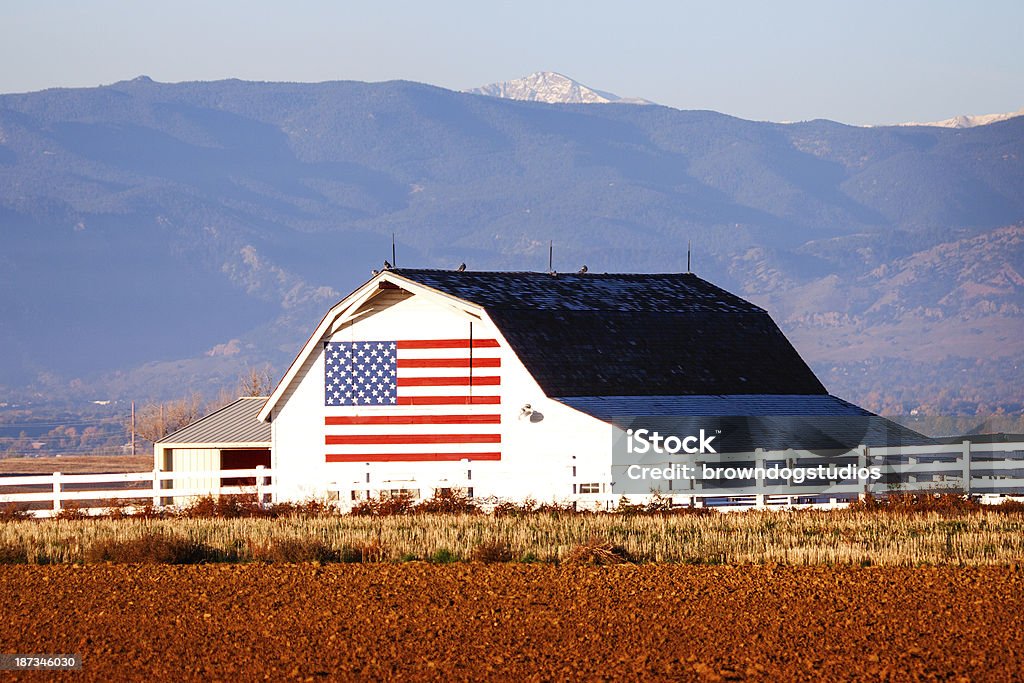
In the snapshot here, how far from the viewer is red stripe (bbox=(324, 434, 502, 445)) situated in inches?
1404

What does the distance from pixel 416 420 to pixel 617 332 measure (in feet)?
15.5

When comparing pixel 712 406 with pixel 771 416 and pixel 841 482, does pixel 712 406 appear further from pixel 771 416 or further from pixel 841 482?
pixel 841 482

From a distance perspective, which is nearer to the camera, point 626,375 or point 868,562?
point 868,562

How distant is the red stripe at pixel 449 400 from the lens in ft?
117

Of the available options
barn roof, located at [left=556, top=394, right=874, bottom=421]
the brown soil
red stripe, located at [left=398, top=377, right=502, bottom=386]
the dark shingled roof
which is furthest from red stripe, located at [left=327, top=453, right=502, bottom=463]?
the brown soil

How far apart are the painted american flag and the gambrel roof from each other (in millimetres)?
755

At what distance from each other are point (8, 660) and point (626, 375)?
22.0 m

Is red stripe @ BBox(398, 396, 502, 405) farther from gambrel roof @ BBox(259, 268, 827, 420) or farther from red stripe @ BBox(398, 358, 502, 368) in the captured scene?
gambrel roof @ BBox(259, 268, 827, 420)

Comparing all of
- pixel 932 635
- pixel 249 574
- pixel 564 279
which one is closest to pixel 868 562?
pixel 932 635

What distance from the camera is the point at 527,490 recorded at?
109 ft

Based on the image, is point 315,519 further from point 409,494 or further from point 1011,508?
point 1011,508

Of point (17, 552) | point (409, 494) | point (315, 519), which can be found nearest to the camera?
point (17, 552)

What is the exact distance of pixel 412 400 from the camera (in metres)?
36.2

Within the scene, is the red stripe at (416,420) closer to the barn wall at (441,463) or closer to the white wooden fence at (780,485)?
the barn wall at (441,463)
